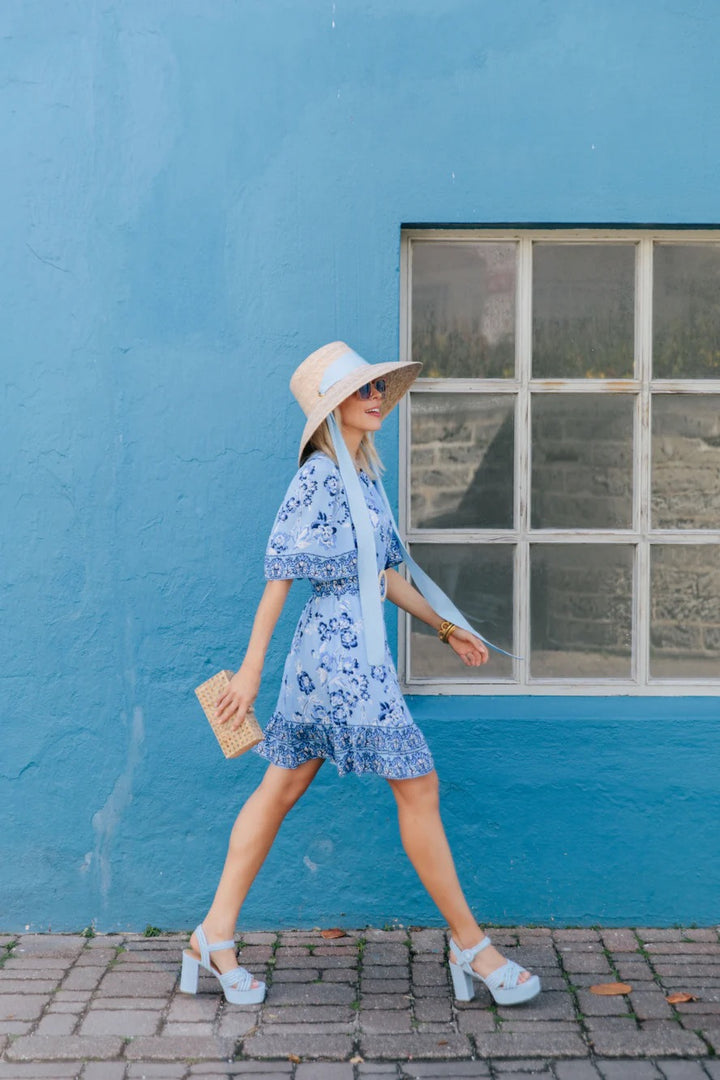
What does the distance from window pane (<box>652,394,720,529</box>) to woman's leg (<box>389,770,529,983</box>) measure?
1.47m

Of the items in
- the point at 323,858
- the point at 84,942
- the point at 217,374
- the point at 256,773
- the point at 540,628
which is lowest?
the point at 84,942

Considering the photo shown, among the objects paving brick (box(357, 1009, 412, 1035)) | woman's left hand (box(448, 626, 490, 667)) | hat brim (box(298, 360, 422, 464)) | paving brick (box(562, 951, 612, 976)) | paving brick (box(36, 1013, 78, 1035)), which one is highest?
hat brim (box(298, 360, 422, 464))

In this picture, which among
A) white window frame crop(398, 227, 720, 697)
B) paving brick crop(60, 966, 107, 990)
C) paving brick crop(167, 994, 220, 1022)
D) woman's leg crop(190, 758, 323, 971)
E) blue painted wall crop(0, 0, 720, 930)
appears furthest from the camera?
white window frame crop(398, 227, 720, 697)

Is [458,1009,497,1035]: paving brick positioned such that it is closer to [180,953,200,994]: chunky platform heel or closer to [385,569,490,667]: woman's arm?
[180,953,200,994]: chunky platform heel

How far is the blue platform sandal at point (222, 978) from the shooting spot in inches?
147

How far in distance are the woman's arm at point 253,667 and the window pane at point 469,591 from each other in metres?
1.00

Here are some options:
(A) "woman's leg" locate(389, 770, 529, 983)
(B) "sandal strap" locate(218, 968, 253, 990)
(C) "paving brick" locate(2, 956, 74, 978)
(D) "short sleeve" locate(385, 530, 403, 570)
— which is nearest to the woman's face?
(D) "short sleeve" locate(385, 530, 403, 570)

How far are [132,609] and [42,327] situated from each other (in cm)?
103

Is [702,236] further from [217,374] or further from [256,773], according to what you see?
[256,773]

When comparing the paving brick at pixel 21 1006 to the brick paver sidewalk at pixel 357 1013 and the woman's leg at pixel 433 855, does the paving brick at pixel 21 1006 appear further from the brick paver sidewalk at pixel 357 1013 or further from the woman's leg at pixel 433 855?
the woman's leg at pixel 433 855

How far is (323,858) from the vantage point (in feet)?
14.4

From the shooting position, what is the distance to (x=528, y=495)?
14.7 feet

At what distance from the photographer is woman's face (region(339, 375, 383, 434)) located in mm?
3711

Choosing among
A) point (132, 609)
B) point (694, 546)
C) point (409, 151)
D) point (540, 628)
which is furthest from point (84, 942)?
point (409, 151)
